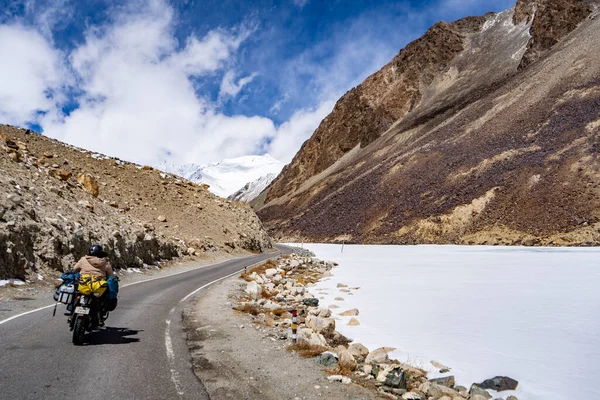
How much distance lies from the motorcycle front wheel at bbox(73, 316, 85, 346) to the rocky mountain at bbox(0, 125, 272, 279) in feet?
27.5

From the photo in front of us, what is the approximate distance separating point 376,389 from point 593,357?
157 inches

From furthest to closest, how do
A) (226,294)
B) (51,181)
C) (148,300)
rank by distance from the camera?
1. (51,181)
2. (226,294)
3. (148,300)

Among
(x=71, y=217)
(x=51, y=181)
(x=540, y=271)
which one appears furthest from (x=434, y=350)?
(x=51, y=181)

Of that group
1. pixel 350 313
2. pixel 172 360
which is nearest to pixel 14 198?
pixel 172 360

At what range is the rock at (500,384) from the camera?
5.87m

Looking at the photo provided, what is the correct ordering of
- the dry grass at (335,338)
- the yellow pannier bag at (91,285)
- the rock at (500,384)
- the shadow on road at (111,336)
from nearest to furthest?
the rock at (500,384) → the yellow pannier bag at (91,285) → the shadow on road at (111,336) → the dry grass at (335,338)

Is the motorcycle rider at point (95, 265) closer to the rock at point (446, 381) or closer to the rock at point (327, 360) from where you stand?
the rock at point (327, 360)

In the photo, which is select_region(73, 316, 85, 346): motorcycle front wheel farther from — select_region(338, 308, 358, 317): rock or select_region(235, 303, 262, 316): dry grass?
select_region(338, 308, 358, 317): rock

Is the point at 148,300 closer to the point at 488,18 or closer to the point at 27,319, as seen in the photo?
the point at 27,319

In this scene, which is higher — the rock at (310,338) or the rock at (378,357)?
the rock at (310,338)

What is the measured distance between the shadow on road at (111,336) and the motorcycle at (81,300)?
0.19 metres

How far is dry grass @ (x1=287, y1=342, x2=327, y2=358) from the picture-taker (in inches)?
289

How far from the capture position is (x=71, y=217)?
19562 mm

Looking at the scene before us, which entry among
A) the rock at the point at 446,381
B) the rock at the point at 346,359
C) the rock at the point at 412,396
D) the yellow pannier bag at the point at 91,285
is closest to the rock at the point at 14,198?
the yellow pannier bag at the point at 91,285
